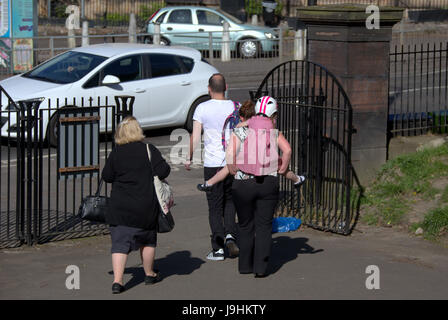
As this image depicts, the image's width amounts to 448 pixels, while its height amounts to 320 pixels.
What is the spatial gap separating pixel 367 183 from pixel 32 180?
408 centimetres

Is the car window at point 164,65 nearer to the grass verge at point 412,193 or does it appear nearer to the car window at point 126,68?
the car window at point 126,68

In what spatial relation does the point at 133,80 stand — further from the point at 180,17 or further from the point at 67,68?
the point at 180,17

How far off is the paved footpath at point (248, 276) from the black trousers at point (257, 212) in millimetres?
209

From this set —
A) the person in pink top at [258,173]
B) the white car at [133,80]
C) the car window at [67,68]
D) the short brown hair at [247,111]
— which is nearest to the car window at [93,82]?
the white car at [133,80]

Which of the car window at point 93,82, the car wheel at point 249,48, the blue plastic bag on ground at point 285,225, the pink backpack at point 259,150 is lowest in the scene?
the blue plastic bag on ground at point 285,225

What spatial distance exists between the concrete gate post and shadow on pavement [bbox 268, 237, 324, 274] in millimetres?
1854

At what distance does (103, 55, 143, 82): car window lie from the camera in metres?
13.8

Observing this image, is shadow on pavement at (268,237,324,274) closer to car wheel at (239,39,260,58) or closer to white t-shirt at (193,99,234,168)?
white t-shirt at (193,99,234,168)

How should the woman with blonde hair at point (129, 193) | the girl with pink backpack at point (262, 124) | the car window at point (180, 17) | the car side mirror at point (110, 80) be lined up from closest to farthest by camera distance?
the woman with blonde hair at point (129, 193)
the girl with pink backpack at point (262, 124)
the car side mirror at point (110, 80)
the car window at point (180, 17)

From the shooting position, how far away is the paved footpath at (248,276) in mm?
6602

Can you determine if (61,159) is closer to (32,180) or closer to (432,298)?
(32,180)

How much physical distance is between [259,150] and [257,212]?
535 millimetres
